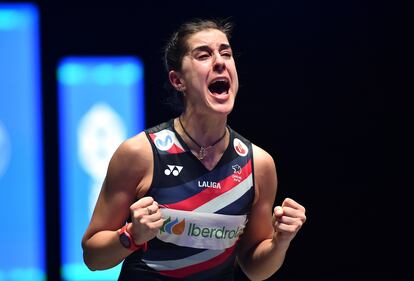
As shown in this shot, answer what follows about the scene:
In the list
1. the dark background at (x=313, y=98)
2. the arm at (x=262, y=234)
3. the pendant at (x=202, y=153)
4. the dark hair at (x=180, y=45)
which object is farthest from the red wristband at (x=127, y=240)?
the dark background at (x=313, y=98)

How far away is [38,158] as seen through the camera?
494 centimetres

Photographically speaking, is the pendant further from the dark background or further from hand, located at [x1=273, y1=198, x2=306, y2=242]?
the dark background

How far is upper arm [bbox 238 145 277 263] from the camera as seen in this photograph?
2764mm

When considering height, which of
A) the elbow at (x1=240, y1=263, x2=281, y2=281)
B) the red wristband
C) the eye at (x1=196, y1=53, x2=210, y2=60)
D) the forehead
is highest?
the forehead

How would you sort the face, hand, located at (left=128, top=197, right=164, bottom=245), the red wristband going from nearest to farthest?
hand, located at (left=128, top=197, right=164, bottom=245)
the red wristband
the face

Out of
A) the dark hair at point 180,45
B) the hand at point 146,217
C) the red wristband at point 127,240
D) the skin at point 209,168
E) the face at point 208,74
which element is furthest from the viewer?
the dark hair at point 180,45

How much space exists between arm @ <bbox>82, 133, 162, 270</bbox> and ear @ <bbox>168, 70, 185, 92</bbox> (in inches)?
9.7

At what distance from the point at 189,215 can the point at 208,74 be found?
491mm

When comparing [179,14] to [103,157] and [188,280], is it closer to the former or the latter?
[103,157]

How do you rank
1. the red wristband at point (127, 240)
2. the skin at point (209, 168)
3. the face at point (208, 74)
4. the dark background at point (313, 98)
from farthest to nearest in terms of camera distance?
the dark background at point (313, 98)
the face at point (208, 74)
the skin at point (209, 168)
the red wristband at point (127, 240)

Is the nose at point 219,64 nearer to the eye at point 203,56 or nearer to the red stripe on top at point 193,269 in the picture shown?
the eye at point 203,56

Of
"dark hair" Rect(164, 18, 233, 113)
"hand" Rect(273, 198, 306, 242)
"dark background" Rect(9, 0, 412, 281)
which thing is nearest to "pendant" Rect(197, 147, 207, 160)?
"dark hair" Rect(164, 18, 233, 113)

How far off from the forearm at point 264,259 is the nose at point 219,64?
0.62m

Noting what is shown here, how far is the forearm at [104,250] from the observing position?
2490 millimetres
